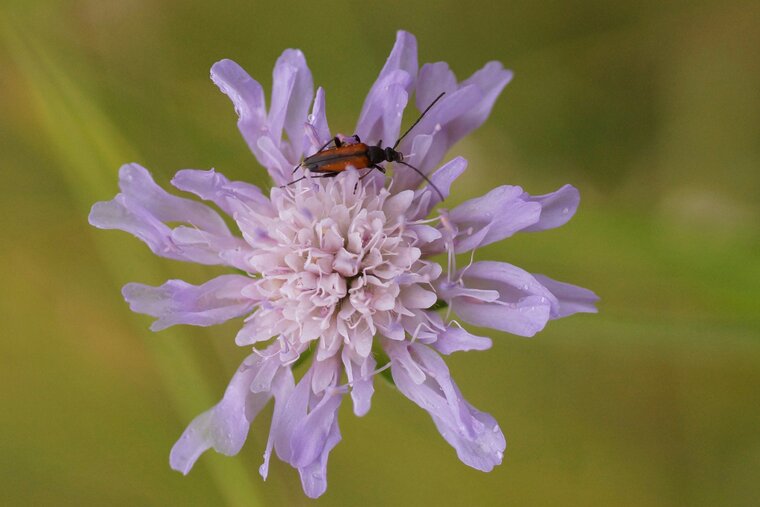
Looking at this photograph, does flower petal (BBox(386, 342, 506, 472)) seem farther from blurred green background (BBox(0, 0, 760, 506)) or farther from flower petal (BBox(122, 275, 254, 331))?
blurred green background (BBox(0, 0, 760, 506))

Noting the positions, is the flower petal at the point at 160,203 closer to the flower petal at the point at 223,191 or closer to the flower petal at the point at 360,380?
the flower petal at the point at 223,191

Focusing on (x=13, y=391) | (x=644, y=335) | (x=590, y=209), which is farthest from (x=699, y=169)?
(x=13, y=391)

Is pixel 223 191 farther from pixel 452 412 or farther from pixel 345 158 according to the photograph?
pixel 452 412

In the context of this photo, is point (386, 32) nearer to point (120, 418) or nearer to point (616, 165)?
point (616, 165)

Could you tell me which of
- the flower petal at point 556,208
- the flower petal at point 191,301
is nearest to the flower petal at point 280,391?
the flower petal at point 191,301

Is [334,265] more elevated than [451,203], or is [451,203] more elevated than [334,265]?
[334,265]

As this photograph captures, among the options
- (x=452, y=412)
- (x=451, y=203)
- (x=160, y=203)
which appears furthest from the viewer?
(x=451, y=203)

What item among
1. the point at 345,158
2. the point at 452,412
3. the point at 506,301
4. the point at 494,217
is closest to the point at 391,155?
the point at 345,158
